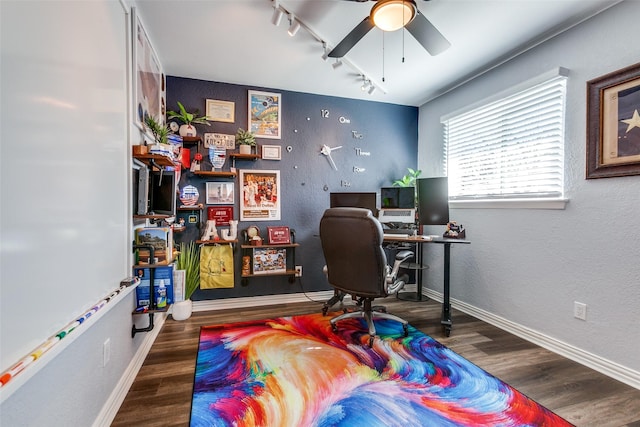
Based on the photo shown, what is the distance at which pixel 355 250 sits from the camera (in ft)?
7.48

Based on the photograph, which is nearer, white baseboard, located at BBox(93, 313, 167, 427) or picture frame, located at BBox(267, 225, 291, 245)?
white baseboard, located at BBox(93, 313, 167, 427)

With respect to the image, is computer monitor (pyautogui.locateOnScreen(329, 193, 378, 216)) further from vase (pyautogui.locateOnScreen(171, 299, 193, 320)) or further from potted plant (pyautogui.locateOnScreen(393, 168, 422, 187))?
vase (pyautogui.locateOnScreen(171, 299, 193, 320))

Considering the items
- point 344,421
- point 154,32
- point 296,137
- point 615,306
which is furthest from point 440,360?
point 154,32

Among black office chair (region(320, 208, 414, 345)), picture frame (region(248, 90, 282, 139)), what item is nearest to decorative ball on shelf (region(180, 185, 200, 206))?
picture frame (region(248, 90, 282, 139))

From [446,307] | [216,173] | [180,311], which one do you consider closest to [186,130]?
[216,173]

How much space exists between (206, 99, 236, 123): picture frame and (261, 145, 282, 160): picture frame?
18.2 inches

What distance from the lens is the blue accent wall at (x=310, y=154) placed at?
322 centimetres

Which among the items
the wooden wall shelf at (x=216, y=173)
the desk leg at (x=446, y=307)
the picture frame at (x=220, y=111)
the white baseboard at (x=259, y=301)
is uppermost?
the picture frame at (x=220, y=111)

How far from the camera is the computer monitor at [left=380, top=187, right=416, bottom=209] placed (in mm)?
3412

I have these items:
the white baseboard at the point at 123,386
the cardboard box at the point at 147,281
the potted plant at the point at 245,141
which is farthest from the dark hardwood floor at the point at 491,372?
the potted plant at the point at 245,141

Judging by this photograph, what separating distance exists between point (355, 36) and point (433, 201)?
1.86 metres

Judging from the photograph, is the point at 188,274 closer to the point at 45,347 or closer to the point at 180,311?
the point at 180,311

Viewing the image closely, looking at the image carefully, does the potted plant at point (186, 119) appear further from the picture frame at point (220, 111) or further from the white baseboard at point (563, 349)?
the white baseboard at point (563, 349)

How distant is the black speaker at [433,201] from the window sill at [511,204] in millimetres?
255
